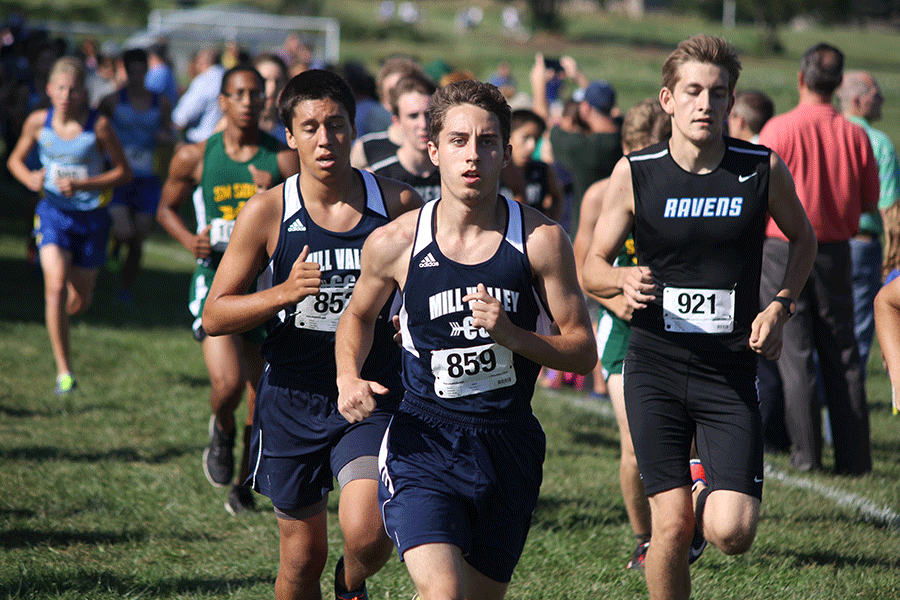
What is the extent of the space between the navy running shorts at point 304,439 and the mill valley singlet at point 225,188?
6.20 ft

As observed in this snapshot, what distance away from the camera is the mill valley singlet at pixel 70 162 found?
7863 mm

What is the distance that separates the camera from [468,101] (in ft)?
10.8

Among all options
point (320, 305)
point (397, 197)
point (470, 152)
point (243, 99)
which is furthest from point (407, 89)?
point (470, 152)

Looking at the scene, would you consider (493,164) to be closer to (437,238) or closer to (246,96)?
(437,238)

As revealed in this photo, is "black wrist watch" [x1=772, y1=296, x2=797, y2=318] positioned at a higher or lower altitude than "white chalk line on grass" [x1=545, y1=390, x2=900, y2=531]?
higher

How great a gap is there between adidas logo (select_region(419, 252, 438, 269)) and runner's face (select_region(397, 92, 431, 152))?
267cm

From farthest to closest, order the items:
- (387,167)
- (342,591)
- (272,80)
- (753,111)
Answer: (272,80) → (753,111) → (387,167) → (342,591)

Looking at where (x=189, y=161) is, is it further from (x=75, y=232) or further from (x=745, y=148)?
(x=745, y=148)

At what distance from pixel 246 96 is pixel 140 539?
8.32 ft

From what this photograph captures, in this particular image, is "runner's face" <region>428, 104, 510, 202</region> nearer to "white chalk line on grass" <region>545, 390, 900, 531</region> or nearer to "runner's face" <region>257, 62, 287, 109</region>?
"white chalk line on grass" <region>545, 390, 900, 531</region>

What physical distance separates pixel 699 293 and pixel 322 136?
1644 millimetres

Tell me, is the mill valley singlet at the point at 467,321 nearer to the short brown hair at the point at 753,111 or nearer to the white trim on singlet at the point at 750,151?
the white trim on singlet at the point at 750,151

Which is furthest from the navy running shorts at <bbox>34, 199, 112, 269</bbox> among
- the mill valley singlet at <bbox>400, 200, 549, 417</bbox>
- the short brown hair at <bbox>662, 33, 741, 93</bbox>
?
the short brown hair at <bbox>662, 33, 741, 93</bbox>

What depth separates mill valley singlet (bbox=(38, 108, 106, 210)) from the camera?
25.8 ft
